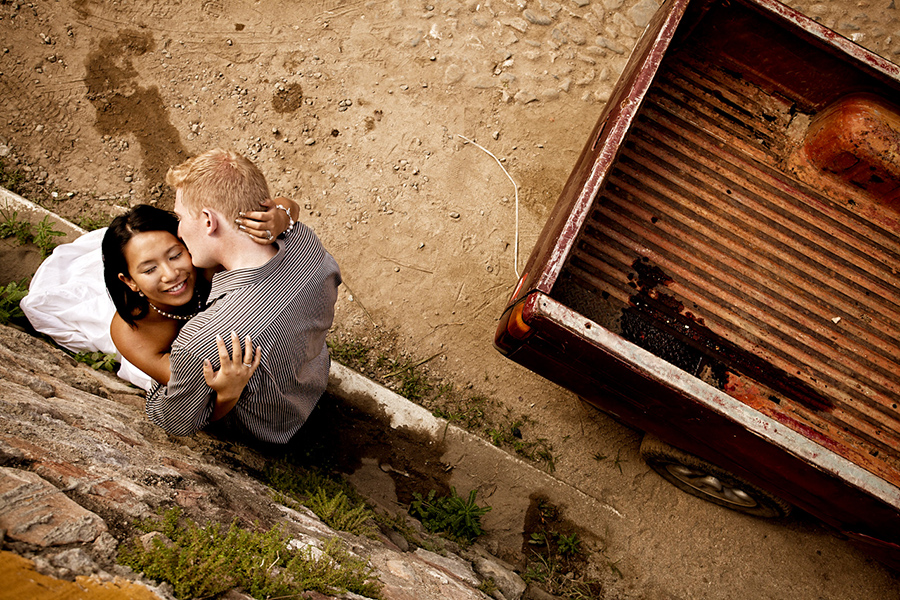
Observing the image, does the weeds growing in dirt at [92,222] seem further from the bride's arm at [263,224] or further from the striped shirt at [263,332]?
the bride's arm at [263,224]

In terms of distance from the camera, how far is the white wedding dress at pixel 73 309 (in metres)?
3.33

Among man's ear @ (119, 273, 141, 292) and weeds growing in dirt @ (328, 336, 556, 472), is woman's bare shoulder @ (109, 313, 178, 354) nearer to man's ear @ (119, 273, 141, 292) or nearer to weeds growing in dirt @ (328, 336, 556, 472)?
man's ear @ (119, 273, 141, 292)

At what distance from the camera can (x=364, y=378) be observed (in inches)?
154

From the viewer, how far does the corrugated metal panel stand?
3.30 meters

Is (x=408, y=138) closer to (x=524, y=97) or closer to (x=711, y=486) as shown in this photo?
(x=524, y=97)

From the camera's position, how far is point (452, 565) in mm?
3059

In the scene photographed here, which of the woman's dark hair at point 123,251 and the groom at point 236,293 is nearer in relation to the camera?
the groom at point 236,293

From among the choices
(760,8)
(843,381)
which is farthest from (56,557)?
(760,8)

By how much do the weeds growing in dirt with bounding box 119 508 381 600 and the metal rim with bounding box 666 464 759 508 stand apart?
249cm

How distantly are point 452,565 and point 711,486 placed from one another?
6.59 feet

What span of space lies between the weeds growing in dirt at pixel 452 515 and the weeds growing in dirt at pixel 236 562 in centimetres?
145

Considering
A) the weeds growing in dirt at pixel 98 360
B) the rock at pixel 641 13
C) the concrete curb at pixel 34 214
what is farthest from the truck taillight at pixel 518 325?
the rock at pixel 641 13

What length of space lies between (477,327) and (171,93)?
356 cm

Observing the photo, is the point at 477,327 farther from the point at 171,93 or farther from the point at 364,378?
the point at 171,93
